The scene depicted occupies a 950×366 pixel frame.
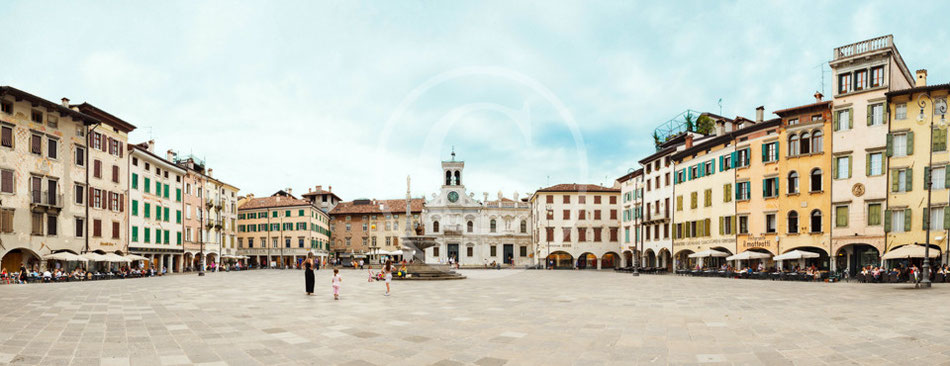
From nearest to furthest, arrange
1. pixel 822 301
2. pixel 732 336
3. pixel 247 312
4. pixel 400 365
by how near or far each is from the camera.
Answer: pixel 400 365 → pixel 732 336 → pixel 247 312 → pixel 822 301

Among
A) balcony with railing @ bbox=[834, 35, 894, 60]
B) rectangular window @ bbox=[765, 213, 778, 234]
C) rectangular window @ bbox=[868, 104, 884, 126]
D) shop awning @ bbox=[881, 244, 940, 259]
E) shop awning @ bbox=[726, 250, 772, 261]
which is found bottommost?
shop awning @ bbox=[726, 250, 772, 261]

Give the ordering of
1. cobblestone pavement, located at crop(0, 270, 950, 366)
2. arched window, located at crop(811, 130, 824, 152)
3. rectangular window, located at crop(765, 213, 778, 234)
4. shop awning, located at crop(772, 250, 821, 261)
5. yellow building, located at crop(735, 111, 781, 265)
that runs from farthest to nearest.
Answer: rectangular window, located at crop(765, 213, 778, 234)
yellow building, located at crop(735, 111, 781, 265)
arched window, located at crop(811, 130, 824, 152)
shop awning, located at crop(772, 250, 821, 261)
cobblestone pavement, located at crop(0, 270, 950, 366)

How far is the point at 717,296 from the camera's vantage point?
2175cm

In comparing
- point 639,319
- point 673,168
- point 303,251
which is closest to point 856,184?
point 673,168

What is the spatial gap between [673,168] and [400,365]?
49.5 meters

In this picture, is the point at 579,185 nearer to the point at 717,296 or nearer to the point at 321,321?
the point at 717,296

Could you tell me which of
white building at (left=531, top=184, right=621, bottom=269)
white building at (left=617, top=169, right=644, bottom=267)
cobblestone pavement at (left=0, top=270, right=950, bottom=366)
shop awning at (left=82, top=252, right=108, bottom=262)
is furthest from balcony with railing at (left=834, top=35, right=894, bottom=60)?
shop awning at (left=82, top=252, right=108, bottom=262)

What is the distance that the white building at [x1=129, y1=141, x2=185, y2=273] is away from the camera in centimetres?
4875

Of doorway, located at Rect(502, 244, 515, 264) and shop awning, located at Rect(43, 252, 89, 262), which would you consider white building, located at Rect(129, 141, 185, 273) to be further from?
doorway, located at Rect(502, 244, 515, 264)

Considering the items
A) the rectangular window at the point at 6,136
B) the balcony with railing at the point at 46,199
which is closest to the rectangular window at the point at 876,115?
the balcony with railing at the point at 46,199

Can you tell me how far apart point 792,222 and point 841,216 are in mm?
3315

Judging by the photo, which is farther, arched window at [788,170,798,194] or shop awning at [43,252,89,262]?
arched window at [788,170,798,194]

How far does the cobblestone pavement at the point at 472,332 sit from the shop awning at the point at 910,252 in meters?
13.9

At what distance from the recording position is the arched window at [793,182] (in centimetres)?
3953
